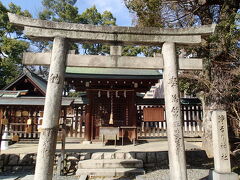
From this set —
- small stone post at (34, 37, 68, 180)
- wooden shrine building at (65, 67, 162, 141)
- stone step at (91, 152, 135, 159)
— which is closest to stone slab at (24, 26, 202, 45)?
small stone post at (34, 37, 68, 180)

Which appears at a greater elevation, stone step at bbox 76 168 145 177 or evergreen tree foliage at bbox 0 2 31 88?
evergreen tree foliage at bbox 0 2 31 88

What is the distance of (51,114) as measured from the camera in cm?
411

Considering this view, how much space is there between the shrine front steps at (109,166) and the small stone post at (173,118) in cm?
267

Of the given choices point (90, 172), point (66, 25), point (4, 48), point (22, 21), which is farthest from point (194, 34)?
point (4, 48)

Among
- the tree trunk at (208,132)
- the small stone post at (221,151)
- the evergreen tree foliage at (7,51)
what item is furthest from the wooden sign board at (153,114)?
the evergreen tree foliage at (7,51)

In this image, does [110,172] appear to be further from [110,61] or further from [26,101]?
[26,101]

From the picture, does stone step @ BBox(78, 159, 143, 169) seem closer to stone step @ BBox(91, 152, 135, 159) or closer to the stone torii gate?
stone step @ BBox(91, 152, 135, 159)

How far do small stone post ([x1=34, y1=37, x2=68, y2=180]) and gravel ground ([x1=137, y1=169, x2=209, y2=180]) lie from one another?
3.24 metres

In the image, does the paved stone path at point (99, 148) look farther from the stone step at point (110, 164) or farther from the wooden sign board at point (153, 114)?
the wooden sign board at point (153, 114)

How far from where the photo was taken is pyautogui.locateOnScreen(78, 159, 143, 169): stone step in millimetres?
6754

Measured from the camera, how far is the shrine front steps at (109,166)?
6.38m

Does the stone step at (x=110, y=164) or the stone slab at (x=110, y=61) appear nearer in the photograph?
the stone slab at (x=110, y=61)

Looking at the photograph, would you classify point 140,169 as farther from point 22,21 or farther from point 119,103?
point 22,21

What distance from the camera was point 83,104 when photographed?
1100 centimetres
